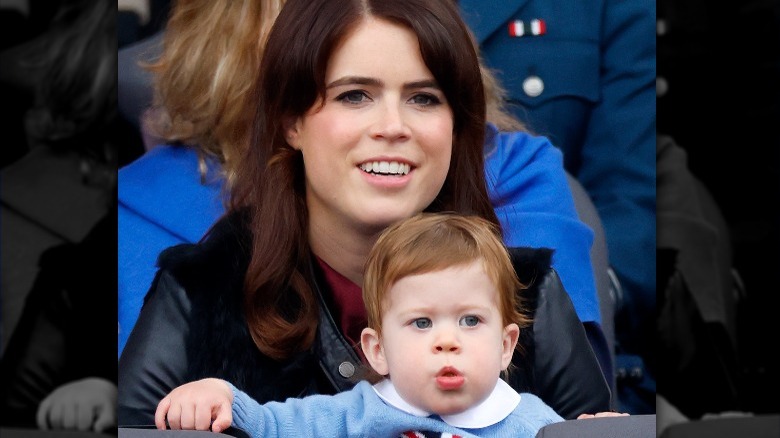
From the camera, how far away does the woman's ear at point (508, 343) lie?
2.90 meters

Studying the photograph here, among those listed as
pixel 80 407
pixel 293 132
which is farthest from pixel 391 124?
pixel 80 407

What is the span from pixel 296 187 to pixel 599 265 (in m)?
0.80

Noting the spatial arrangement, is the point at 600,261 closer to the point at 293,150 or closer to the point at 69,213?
the point at 293,150

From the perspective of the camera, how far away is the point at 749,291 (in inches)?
131

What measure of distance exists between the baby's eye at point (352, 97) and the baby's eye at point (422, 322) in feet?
1.80

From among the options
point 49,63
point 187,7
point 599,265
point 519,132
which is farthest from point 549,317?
point 49,63

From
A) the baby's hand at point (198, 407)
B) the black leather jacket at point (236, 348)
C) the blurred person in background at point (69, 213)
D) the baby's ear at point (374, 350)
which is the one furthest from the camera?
the blurred person in background at point (69, 213)

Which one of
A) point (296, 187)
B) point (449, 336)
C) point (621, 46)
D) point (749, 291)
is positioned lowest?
point (749, 291)

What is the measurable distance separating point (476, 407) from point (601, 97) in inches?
36.1

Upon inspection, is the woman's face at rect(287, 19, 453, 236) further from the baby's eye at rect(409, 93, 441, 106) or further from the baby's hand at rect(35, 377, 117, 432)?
the baby's hand at rect(35, 377, 117, 432)

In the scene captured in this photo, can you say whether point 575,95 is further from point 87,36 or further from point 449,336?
point 87,36

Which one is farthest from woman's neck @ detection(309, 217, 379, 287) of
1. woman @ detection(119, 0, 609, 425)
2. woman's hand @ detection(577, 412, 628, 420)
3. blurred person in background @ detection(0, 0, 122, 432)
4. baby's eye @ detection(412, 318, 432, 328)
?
woman's hand @ detection(577, 412, 628, 420)

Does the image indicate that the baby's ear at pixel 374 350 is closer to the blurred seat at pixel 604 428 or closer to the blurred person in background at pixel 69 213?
the blurred seat at pixel 604 428

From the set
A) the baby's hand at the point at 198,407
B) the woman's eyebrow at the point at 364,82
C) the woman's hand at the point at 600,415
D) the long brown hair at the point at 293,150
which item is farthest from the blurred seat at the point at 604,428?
the woman's eyebrow at the point at 364,82
